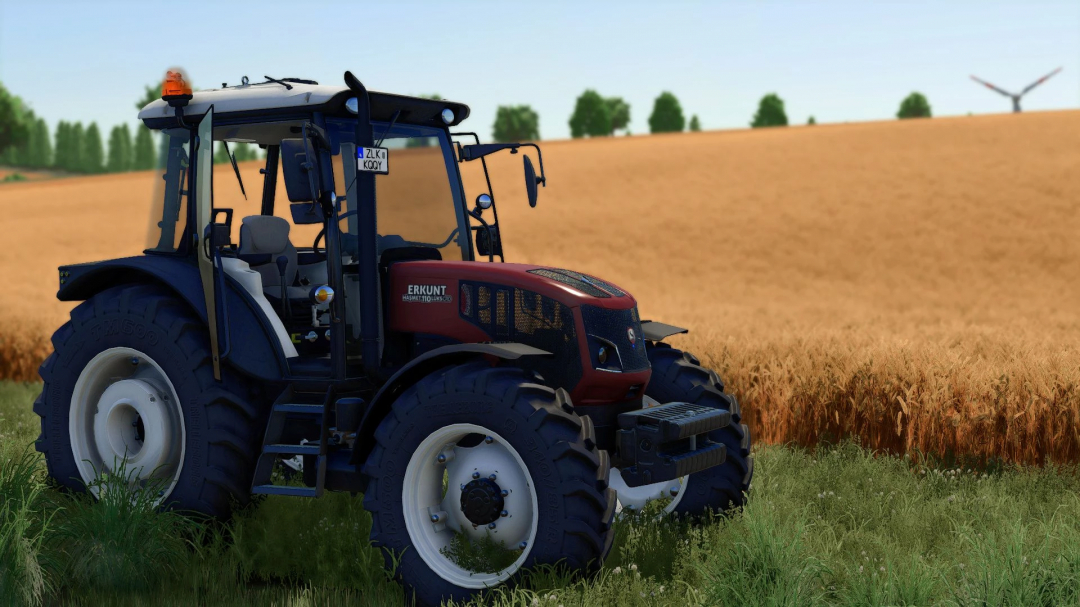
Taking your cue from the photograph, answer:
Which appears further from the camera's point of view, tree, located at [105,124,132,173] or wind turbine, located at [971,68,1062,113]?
tree, located at [105,124,132,173]

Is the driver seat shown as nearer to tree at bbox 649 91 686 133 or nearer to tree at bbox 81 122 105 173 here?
tree at bbox 649 91 686 133

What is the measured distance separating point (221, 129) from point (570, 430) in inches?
126

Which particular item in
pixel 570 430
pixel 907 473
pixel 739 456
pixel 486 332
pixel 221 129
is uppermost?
pixel 221 129

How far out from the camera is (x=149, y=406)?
6062 millimetres

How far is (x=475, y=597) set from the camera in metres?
4.86

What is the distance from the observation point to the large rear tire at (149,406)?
19.0ft

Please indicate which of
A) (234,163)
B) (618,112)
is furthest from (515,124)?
(234,163)

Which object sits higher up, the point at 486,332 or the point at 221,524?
the point at 486,332

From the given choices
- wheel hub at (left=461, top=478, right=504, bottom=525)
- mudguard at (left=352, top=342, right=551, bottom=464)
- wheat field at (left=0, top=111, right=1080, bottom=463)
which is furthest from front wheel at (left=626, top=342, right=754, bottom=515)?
wheat field at (left=0, top=111, right=1080, bottom=463)

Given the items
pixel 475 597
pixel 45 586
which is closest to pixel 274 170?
pixel 45 586

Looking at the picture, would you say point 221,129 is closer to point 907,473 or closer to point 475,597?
point 475,597

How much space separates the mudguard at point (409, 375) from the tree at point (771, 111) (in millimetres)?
107043

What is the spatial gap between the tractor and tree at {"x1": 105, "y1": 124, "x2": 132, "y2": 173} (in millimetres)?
134183

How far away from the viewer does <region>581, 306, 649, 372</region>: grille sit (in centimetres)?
529
